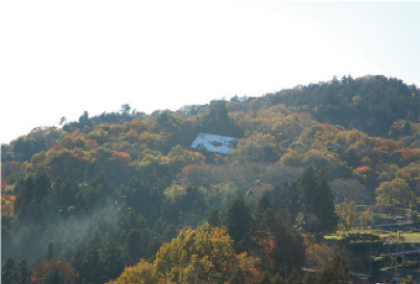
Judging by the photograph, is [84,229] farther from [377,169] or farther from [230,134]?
[230,134]

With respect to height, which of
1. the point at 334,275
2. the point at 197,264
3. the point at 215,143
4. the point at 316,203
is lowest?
the point at 197,264

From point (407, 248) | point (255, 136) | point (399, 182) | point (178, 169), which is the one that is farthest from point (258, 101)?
point (407, 248)

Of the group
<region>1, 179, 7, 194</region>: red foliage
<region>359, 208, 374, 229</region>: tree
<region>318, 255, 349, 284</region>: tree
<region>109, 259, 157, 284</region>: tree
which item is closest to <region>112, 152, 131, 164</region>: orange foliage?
<region>1, 179, 7, 194</region>: red foliage

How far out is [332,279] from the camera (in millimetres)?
29312

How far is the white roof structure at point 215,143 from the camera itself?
104 meters

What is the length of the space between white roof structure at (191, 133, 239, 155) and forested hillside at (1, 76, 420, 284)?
6.64 ft

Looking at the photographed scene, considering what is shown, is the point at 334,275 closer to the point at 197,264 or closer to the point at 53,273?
the point at 197,264

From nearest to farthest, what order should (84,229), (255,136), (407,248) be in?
1. (407,248)
2. (84,229)
3. (255,136)

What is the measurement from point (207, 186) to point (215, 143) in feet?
93.9

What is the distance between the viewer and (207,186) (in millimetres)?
79438

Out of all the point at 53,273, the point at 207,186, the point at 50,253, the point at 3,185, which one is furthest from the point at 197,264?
the point at 3,185

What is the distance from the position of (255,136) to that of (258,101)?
4345 centimetres

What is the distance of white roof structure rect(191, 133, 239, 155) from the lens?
104 meters

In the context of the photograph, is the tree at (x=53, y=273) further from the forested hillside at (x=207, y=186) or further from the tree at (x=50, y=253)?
the tree at (x=50, y=253)
